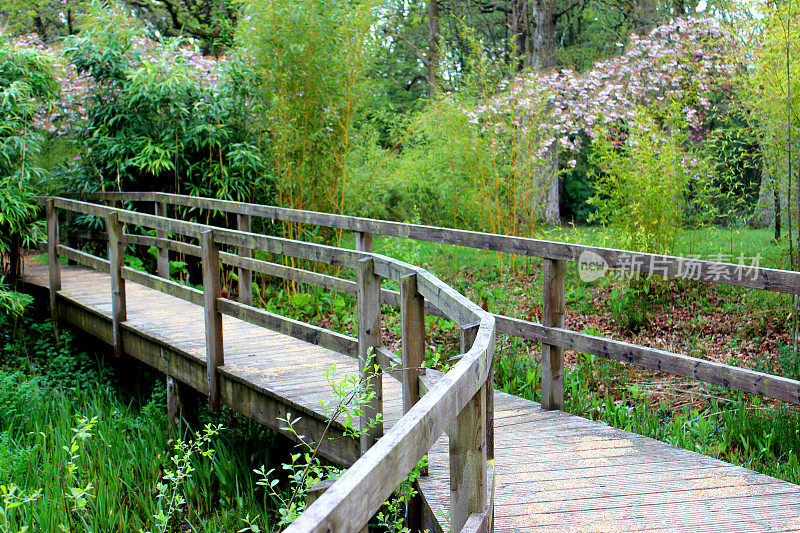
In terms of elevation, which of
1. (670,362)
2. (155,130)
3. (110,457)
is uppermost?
(155,130)

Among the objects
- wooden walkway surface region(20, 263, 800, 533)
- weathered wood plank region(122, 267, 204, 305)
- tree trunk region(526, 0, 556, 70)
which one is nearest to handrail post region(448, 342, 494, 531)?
wooden walkway surface region(20, 263, 800, 533)

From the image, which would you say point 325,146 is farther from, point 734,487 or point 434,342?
point 734,487

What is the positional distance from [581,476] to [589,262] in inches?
49.7

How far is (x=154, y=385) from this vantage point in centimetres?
678

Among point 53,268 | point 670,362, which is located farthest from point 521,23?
point 670,362

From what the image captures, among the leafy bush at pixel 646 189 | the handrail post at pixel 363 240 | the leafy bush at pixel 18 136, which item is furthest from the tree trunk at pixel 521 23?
the handrail post at pixel 363 240

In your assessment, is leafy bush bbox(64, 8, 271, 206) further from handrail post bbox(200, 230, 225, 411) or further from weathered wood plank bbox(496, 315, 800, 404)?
weathered wood plank bbox(496, 315, 800, 404)

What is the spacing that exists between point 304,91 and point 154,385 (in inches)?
147

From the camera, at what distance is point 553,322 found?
422cm

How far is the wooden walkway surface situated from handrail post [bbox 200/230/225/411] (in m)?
0.12

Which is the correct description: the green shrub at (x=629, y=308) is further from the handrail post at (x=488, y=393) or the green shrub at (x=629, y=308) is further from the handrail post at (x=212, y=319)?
the handrail post at (x=488, y=393)

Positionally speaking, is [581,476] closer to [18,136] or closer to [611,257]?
[611,257]

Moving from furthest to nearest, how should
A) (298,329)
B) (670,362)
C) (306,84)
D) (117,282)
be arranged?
(306,84) < (117,282) < (298,329) < (670,362)

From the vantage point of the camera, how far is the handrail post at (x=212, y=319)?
471cm
